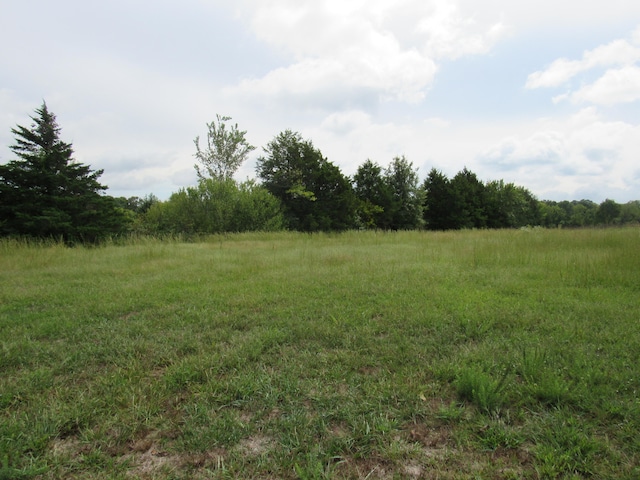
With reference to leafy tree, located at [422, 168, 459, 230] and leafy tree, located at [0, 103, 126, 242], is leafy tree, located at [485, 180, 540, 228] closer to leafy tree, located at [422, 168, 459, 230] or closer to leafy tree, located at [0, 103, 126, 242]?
leafy tree, located at [422, 168, 459, 230]

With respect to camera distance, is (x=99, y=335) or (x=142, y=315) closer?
(x=99, y=335)

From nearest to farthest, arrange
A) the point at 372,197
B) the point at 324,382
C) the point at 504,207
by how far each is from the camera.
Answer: the point at 324,382 < the point at 372,197 < the point at 504,207

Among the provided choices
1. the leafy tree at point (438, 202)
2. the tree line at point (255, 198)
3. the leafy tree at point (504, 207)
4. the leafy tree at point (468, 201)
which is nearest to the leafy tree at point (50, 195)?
the tree line at point (255, 198)

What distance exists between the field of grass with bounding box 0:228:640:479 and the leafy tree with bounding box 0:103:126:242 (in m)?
13.5

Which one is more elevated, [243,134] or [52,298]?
[243,134]

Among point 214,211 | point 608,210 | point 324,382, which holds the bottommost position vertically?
point 324,382

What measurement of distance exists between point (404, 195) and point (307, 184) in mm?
11673

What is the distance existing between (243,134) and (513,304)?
27007mm

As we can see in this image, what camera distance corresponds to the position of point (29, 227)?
14.9 metres

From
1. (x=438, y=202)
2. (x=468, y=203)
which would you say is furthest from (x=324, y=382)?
(x=468, y=203)

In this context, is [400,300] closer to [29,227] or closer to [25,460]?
[25,460]

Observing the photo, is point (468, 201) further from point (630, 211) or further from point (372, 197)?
point (630, 211)

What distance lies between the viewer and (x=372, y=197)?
3353 cm

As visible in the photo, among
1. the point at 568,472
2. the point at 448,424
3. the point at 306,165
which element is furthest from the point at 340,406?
the point at 306,165
